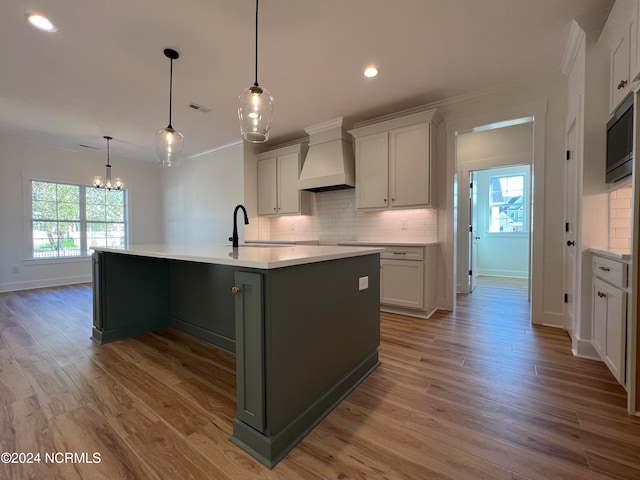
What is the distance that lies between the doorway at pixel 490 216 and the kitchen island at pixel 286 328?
352 centimetres

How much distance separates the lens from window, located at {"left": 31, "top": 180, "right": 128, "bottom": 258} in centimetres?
557

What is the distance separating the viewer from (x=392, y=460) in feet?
4.35

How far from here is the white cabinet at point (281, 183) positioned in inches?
193

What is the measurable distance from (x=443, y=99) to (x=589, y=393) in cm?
335

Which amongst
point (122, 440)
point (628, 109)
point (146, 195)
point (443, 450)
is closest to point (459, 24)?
point (628, 109)

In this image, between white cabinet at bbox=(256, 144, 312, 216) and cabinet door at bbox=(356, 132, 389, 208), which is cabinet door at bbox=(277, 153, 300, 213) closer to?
white cabinet at bbox=(256, 144, 312, 216)

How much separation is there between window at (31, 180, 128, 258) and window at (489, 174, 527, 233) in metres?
8.06

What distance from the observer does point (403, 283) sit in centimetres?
359

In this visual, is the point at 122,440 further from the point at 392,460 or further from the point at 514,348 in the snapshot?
the point at 514,348

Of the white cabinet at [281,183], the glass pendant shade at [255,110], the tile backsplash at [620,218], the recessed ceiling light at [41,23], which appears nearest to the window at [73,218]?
the white cabinet at [281,183]

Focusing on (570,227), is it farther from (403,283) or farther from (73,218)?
(73,218)

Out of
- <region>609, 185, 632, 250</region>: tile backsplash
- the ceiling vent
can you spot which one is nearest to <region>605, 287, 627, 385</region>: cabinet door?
<region>609, 185, 632, 250</region>: tile backsplash

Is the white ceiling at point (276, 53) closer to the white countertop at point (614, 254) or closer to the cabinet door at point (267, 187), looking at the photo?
the cabinet door at point (267, 187)

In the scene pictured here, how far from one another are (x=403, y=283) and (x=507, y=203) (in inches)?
188
